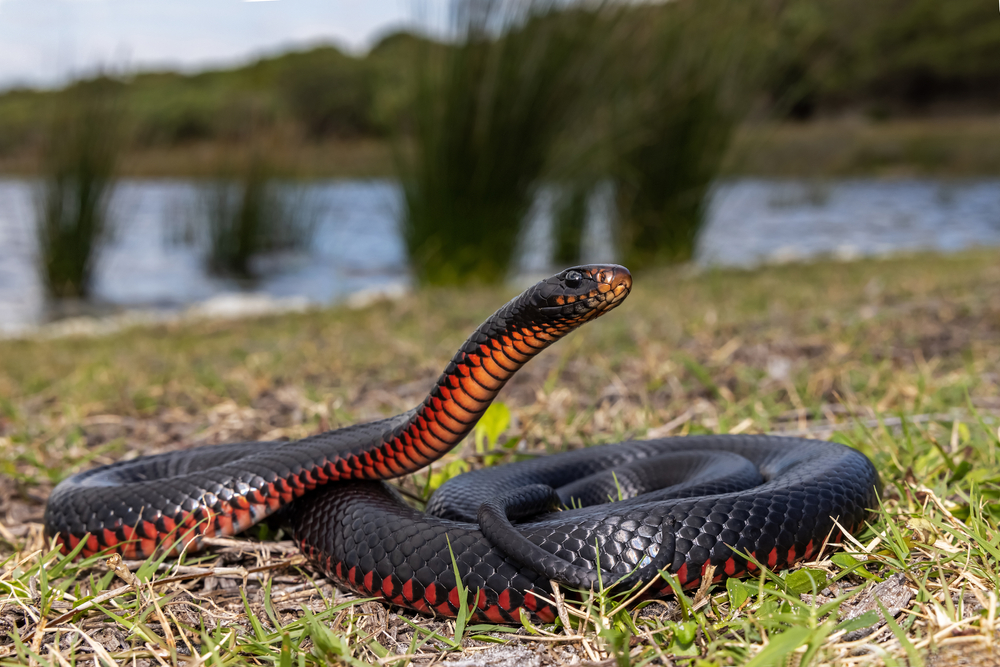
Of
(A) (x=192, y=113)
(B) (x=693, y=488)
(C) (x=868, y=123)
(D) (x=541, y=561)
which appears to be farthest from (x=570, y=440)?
(C) (x=868, y=123)

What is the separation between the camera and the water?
1101 cm

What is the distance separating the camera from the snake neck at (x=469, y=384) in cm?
175

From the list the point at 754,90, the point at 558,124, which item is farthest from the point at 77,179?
the point at 754,90

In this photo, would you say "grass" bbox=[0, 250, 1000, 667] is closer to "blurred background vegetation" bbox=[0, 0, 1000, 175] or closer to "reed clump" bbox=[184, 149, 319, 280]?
"blurred background vegetation" bbox=[0, 0, 1000, 175]

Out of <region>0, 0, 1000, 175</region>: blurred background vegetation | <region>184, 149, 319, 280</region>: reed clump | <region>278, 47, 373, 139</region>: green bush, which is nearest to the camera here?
<region>0, 0, 1000, 175</region>: blurred background vegetation

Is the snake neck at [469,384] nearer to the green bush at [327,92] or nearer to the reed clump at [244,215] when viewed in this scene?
the green bush at [327,92]

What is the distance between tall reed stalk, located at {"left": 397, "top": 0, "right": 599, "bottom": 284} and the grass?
170cm

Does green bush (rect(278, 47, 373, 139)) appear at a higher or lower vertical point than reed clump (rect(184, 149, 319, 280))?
higher

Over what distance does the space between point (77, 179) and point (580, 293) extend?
10.3m

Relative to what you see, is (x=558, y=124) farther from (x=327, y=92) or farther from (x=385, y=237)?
(x=327, y=92)

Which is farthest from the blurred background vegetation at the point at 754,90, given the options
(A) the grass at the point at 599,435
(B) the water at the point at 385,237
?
(A) the grass at the point at 599,435

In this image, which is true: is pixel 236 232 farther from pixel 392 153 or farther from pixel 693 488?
pixel 693 488

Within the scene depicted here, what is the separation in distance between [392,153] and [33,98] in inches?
207

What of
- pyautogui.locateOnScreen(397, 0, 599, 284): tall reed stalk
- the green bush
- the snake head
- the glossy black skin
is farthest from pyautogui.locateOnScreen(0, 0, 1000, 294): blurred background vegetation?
the snake head
